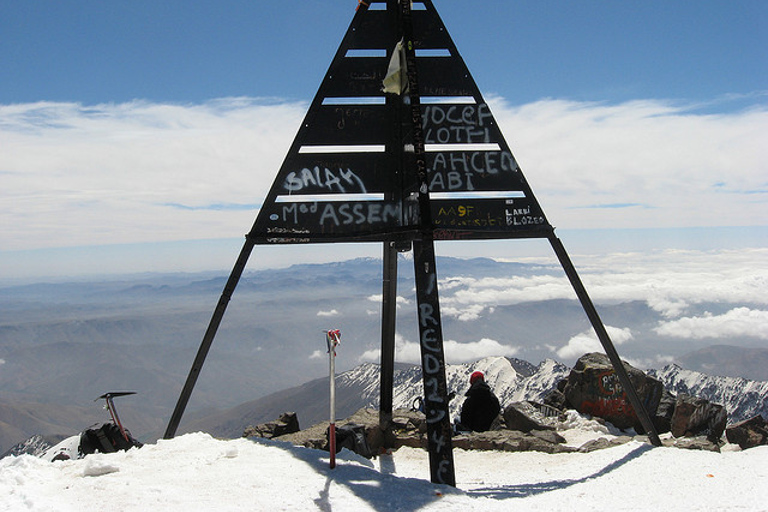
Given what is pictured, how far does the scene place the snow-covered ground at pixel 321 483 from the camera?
19.5ft

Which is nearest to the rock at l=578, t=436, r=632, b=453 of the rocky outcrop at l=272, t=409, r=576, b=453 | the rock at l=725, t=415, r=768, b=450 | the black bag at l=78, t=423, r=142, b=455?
the rocky outcrop at l=272, t=409, r=576, b=453

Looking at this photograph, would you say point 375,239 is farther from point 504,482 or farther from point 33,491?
point 33,491

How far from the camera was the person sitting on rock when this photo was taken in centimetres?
1336

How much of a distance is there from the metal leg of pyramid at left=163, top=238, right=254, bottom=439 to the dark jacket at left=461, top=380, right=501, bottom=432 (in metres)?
6.50

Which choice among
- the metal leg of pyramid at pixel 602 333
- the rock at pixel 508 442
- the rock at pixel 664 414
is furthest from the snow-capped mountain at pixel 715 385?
the metal leg of pyramid at pixel 602 333

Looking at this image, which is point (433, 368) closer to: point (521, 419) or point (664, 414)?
point (521, 419)

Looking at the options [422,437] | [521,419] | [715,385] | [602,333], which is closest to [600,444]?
[521,419]

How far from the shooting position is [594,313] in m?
10.6

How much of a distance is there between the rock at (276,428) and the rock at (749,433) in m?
10.1

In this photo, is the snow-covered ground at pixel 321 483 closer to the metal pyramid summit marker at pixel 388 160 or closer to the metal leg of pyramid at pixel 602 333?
the metal leg of pyramid at pixel 602 333

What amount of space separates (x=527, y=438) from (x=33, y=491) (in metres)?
9.49

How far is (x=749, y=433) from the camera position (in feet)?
42.3

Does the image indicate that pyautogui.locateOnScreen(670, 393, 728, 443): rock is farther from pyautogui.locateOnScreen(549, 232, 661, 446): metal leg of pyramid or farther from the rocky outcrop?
pyautogui.locateOnScreen(549, 232, 661, 446): metal leg of pyramid

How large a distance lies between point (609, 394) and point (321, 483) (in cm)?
1043
